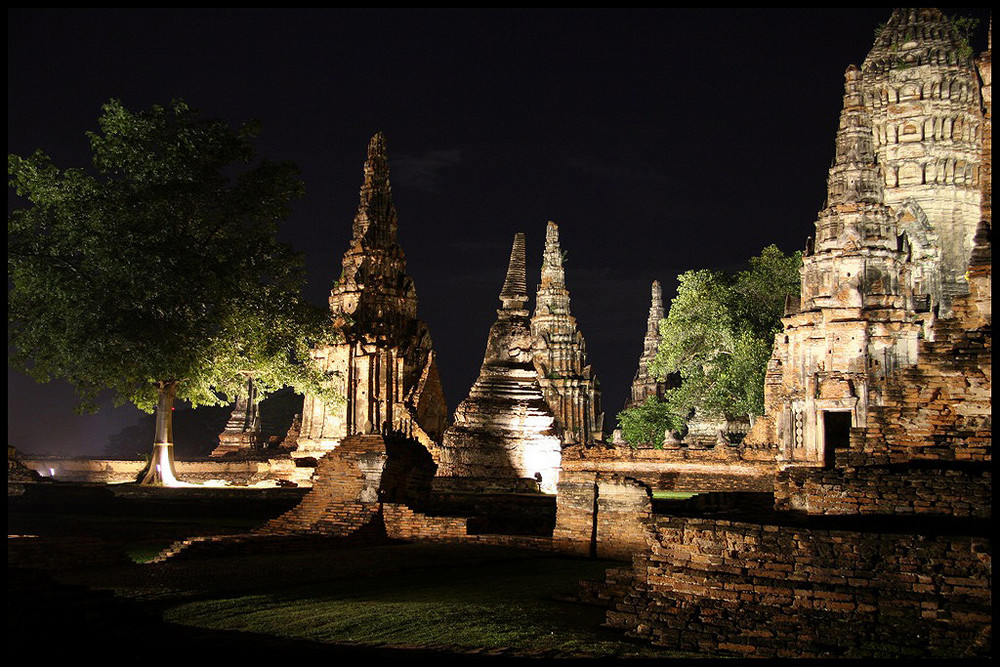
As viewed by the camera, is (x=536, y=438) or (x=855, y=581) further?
(x=536, y=438)

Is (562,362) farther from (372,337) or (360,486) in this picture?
(360,486)

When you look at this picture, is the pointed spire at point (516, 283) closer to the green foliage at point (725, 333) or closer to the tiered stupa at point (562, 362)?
the tiered stupa at point (562, 362)

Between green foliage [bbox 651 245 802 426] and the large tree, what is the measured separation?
64.9 ft

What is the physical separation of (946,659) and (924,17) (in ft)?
162

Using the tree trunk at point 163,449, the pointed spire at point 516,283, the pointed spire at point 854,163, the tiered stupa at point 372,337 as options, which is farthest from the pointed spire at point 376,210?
the pointed spire at point 854,163

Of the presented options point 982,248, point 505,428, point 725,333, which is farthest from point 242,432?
point 982,248

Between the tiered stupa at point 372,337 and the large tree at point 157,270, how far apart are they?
14.6 feet

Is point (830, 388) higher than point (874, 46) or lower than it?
lower

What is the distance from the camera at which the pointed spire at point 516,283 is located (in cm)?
2538

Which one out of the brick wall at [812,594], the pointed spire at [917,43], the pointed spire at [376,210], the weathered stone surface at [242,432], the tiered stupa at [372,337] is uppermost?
the pointed spire at [917,43]

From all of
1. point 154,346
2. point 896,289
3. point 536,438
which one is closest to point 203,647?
point 154,346

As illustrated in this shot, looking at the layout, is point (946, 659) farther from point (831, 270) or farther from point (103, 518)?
point (831, 270)

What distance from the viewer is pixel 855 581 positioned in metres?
7.26

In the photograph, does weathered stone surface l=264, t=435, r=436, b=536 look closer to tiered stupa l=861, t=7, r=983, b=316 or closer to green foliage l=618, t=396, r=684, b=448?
green foliage l=618, t=396, r=684, b=448
